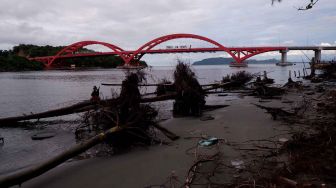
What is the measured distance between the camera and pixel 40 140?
796 centimetres

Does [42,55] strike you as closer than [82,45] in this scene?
No

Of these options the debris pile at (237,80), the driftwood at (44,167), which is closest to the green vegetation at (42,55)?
the debris pile at (237,80)

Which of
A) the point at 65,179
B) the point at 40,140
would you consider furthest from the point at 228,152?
the point at 40,140

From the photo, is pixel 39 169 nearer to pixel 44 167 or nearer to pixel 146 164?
pixel 44 167

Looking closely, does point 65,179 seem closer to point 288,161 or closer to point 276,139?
point 288,161

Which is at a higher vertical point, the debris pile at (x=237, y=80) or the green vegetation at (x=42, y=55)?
the green vegetation at (x=42, y=55)

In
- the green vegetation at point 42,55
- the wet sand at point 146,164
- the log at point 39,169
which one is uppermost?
the green vegetation at point 42,55

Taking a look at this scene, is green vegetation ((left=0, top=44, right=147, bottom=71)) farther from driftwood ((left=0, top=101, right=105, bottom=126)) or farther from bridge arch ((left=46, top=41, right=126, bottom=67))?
driftwood ((left=0, top=101, right=105, bottom=126))

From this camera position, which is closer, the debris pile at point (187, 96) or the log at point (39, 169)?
the log at point (39, 169)

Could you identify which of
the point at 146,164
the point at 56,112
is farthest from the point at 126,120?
the point at 56,112

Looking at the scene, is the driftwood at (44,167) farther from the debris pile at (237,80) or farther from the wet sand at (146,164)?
the debris pile at (237,80)

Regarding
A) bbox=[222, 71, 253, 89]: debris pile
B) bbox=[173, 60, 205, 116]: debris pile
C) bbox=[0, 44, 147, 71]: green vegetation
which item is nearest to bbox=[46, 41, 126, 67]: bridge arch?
bbox=[0, 44, 147, 71]: green vegetation

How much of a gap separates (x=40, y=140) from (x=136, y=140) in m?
2.94

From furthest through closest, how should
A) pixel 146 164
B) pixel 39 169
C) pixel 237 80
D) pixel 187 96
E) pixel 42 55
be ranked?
pixel 42 55
pixel 237 80
pixel 187 96
pixel 146 164
pixel 39 169
